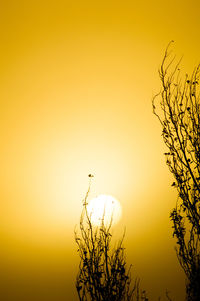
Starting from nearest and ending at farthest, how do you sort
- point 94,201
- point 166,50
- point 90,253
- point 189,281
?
point 189,281 → point 90,253 → point 94,201 → point 166,50

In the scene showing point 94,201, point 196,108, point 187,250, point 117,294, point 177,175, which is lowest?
point 117,294

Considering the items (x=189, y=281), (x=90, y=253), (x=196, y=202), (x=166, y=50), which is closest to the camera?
(x=196, y=202)

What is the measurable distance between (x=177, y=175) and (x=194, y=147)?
367 mm

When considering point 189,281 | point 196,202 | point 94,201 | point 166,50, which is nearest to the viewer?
point 196,202

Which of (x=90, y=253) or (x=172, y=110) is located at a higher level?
(x=172, y=110)

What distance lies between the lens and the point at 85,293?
405 centimetres

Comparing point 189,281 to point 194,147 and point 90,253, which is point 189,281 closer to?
point 90,253

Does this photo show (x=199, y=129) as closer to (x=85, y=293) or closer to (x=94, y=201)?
(x=94, y=201)

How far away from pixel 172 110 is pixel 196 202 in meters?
1.10

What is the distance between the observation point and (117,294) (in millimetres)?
4055

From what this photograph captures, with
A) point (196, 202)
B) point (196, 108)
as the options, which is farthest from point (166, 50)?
point (196, 202)

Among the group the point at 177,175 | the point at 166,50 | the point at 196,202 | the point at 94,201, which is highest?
the point at 166,50

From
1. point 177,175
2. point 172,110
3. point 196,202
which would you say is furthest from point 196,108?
point 196,202

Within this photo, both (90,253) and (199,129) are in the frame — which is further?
→ (90,253)
